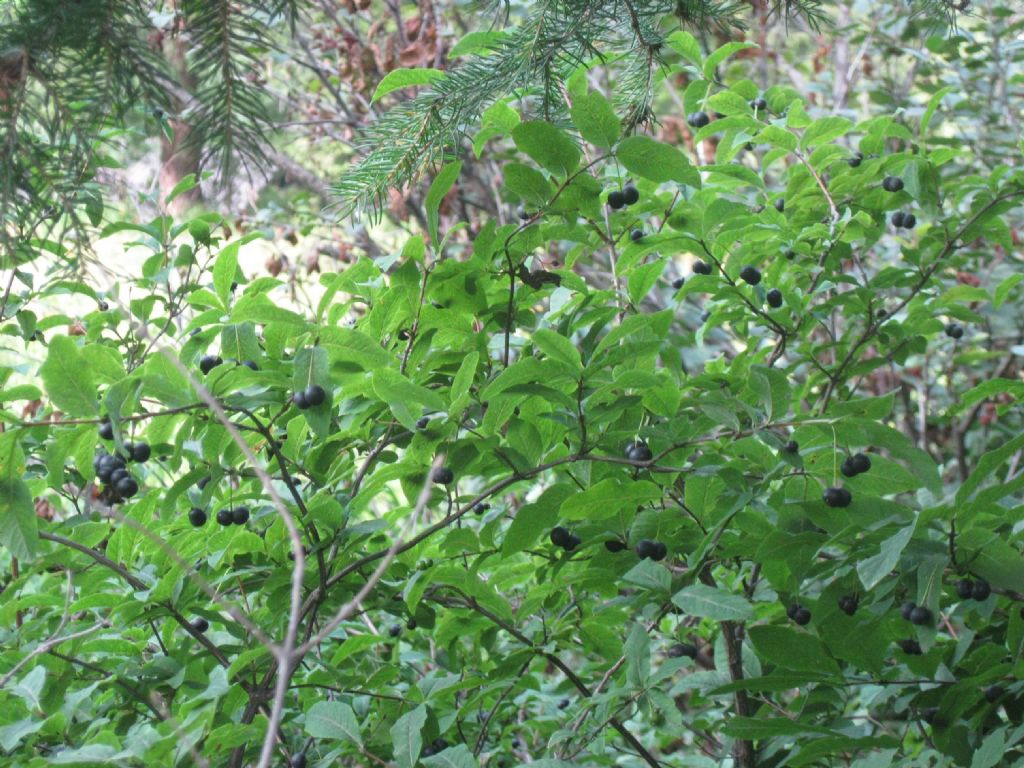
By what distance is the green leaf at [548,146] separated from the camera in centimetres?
140

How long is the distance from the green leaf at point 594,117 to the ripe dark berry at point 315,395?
1.64 ft

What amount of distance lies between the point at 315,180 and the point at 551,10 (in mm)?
4257

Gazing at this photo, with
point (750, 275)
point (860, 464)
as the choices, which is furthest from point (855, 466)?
point (750, 275)

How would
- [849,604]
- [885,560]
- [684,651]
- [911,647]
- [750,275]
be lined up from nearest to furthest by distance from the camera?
[885,560], [849,604], [911,647], [684,651], [750,275]

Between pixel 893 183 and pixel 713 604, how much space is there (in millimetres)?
1170

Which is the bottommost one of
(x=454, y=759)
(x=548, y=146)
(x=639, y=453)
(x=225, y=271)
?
(x=454, y=759)

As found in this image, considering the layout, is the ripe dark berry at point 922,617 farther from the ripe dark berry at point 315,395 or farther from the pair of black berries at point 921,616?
the ripe dark berry at point 315,395

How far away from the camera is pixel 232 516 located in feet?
5.37

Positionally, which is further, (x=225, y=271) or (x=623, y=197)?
(x=623, y=197)

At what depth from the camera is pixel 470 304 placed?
1655mm

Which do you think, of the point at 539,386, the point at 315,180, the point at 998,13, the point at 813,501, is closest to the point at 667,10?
the point at 539,386

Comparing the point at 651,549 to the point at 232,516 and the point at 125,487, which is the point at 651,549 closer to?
the point at 232,516

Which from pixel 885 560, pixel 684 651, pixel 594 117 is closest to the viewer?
pixel 885 560

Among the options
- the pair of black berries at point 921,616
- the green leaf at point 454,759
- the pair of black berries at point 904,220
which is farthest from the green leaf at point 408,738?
the pair of black berries at point 904,220
